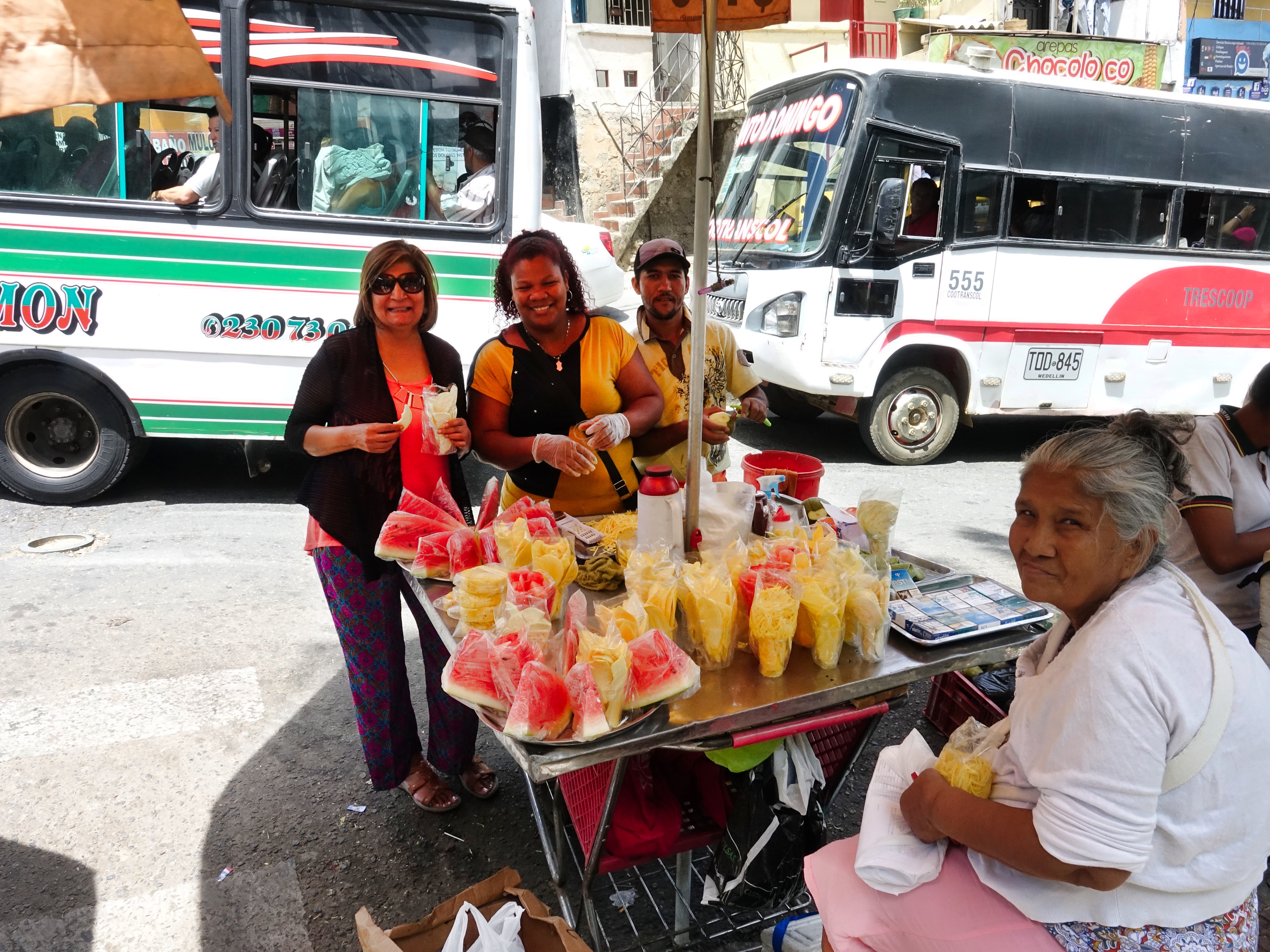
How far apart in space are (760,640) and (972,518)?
471 centimetres

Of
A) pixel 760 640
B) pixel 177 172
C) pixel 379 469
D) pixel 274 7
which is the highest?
pixel 274 7

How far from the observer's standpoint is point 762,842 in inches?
81.3

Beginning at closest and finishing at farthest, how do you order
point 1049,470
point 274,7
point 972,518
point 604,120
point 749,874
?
Result: 1. point 1049,470
2. point 749,874
3. point 274,7
4. point 972,518
5. point 604,120

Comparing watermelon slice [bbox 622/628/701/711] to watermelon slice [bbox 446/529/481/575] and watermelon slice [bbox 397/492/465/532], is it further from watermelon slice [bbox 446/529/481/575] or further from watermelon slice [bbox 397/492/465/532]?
watermelon slice [bbox 397/492/465/532]

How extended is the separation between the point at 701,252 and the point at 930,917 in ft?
5.56

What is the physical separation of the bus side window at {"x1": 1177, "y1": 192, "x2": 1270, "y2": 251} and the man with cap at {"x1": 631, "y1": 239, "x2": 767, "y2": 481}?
587cm

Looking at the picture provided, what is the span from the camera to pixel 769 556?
86.2 inches

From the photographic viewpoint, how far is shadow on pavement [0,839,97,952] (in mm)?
2361

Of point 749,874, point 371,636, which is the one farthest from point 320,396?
point 749,874

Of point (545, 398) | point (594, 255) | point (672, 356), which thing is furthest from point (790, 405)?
point (545, 398)

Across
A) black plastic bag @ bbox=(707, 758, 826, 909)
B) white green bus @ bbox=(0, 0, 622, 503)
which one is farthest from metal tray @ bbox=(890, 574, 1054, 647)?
white green bus @ bbox=(0, 0, 622, 503)

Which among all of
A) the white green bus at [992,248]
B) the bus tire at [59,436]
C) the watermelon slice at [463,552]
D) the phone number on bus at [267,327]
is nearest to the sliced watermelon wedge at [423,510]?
the watermelon slice at [463,552]

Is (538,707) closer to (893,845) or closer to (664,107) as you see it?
(893,845)

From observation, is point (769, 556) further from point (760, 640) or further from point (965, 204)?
point (965, 204)
